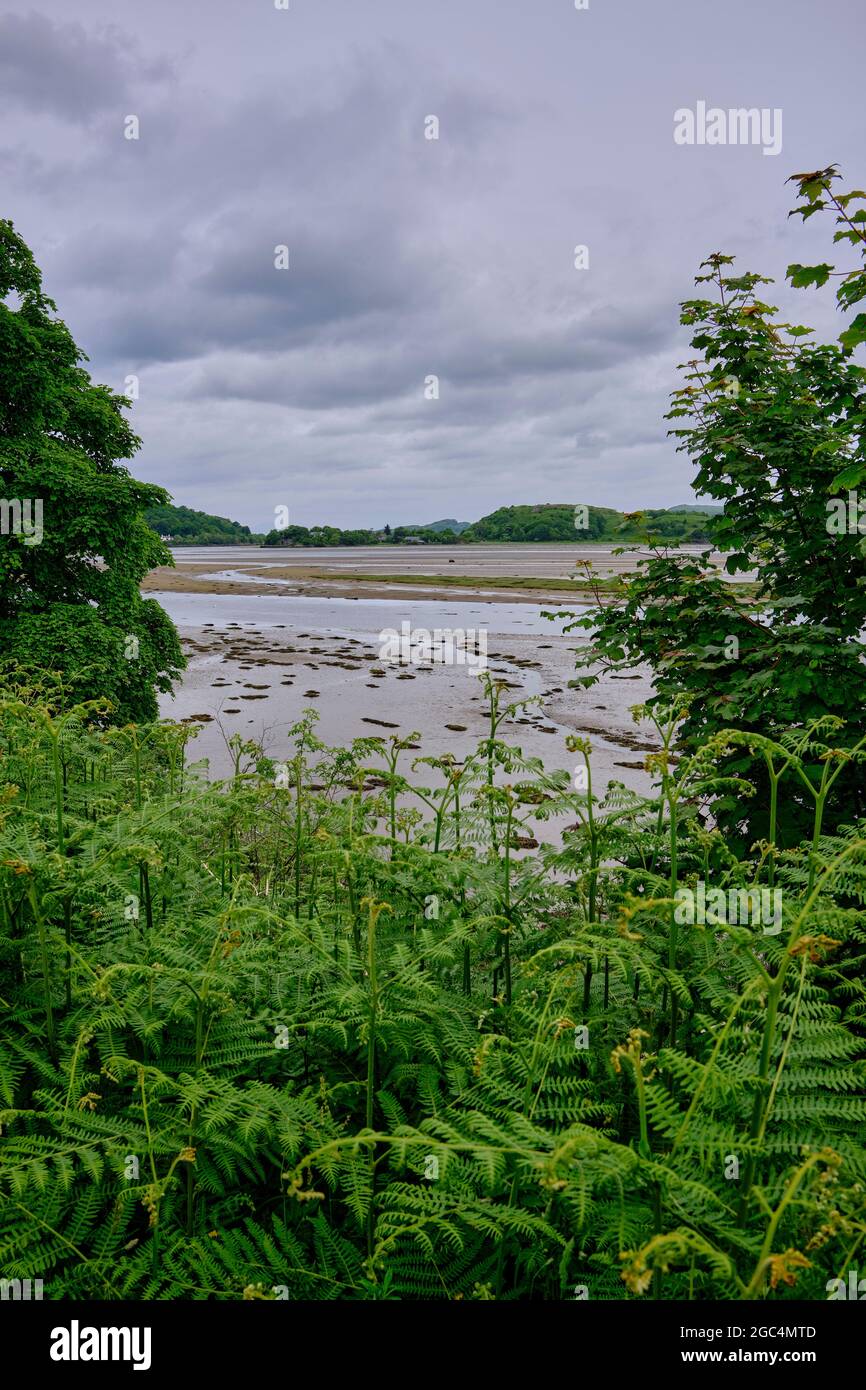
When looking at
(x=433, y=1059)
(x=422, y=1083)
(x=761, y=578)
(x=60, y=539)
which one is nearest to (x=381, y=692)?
(x=60, y=539)

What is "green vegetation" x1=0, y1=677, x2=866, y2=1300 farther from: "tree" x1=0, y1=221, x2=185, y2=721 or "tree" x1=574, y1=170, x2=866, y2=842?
"tree" x1=0, y1=221, x2=185, y2=721

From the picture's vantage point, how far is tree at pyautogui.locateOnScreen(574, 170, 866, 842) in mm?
4668

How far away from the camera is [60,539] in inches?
470

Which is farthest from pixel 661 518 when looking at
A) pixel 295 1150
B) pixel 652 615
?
pixel 295 1150

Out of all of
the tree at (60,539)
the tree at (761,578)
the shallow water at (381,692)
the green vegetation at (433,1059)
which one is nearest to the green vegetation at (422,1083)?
the green vegetation at (433,1059)

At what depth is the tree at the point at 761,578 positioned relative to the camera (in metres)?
4.67

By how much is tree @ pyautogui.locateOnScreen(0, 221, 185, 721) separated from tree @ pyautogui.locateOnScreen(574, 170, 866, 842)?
8589 mm

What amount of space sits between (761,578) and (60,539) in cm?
1094

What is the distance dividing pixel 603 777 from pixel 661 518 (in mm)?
6827

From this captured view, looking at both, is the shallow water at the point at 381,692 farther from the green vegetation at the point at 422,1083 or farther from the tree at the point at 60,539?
the green vegetation at the point at 422,1083

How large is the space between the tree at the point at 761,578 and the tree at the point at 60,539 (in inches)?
338

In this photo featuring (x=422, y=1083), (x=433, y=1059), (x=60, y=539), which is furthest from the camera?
(x=60, y=539)

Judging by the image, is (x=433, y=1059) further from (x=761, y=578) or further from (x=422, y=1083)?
(x=761, y=578)

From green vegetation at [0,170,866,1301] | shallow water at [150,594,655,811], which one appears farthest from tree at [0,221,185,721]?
green vegetation at [0,170,866,1301]
